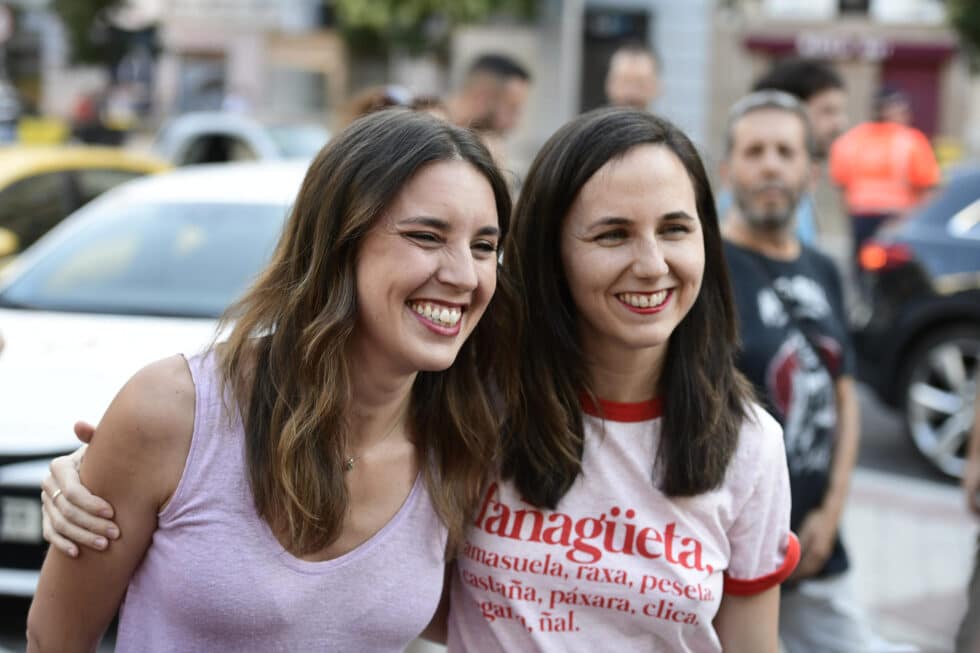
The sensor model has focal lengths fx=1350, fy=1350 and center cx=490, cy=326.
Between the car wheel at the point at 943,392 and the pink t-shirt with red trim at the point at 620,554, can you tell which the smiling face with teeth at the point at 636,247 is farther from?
the car wheel at the point at 943,392

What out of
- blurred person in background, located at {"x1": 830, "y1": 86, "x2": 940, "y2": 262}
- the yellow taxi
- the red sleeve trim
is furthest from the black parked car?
the red sleeve trim

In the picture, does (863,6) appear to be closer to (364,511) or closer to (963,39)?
(963,39)

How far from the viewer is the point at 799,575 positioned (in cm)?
326

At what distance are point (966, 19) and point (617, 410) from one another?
21.3 metres

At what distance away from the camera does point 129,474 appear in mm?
2055

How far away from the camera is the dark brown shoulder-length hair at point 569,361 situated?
2.28 metres

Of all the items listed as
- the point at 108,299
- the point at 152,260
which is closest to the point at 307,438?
the point at 108,299

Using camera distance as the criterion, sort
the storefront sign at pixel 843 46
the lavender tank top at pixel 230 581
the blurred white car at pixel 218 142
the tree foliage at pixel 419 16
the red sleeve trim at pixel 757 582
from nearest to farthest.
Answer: the lavender tank top at pixel 230 581
the red sleeve trim at pixel 757 582
the blurred white car at pixel 218 142
the tree foliage at pixel 419 16
the storefront sign at pixel 843 46

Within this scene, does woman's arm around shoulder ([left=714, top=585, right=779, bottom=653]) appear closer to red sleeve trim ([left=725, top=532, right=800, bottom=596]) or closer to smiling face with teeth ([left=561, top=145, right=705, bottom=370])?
red sleeve trim ([left=725, top=532, right=800, bottom=596])

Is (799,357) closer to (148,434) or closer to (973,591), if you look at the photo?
(973,591)

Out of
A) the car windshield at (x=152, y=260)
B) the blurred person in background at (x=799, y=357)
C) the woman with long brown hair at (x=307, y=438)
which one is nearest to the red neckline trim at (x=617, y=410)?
the woman with long brown hair at (x=307, y=438)

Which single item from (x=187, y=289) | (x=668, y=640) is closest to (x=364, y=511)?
(x=668, y=640)

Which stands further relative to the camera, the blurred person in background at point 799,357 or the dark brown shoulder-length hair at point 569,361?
the blurred person in background at point 799,357

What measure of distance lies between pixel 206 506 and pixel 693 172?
3.30 ft
